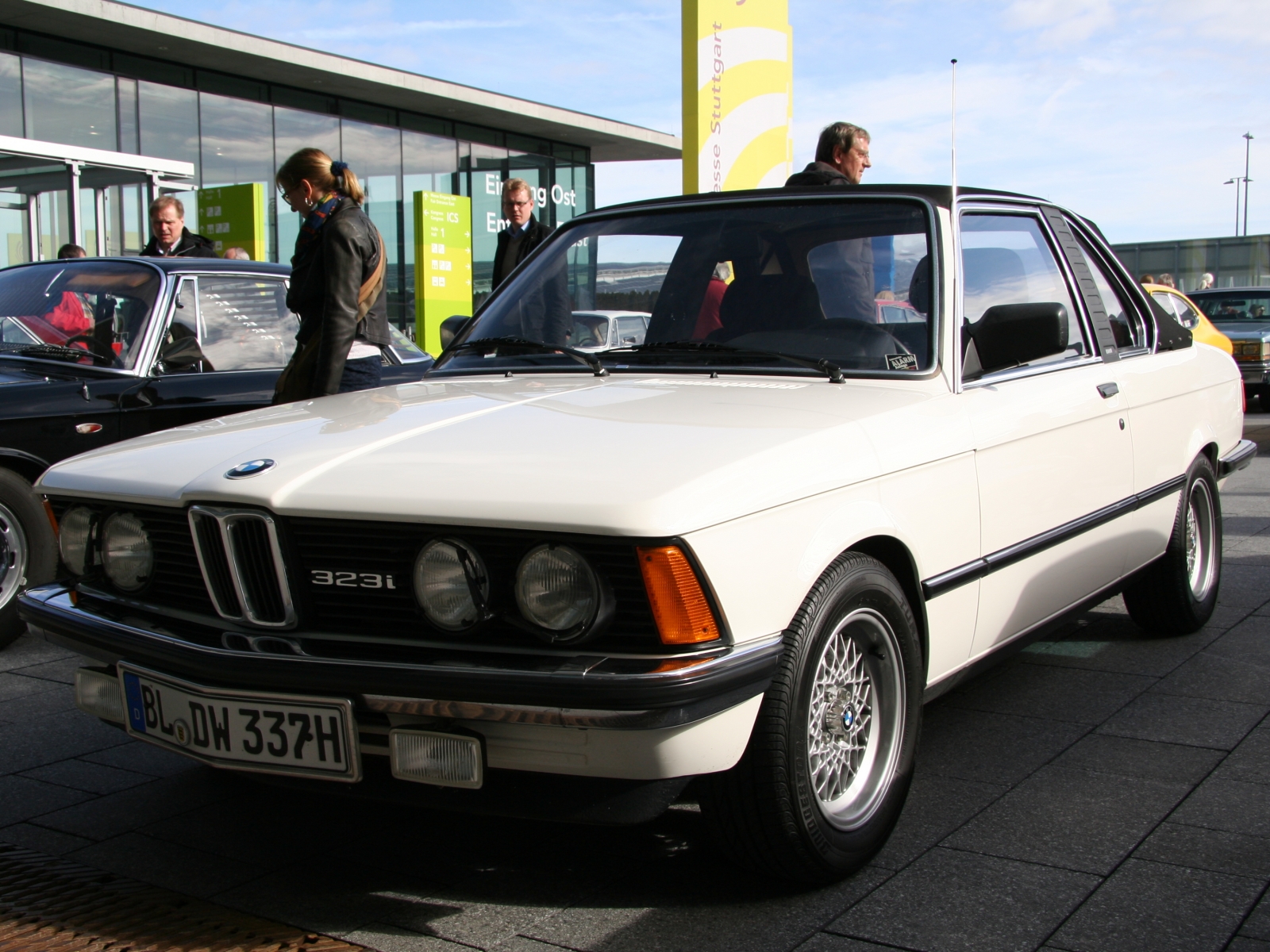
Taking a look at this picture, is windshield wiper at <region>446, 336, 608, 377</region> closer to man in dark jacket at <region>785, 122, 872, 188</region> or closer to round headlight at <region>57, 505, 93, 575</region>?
round headlight at <region>57, 505, 93, 575</region>

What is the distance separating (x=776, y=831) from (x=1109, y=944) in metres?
0.69

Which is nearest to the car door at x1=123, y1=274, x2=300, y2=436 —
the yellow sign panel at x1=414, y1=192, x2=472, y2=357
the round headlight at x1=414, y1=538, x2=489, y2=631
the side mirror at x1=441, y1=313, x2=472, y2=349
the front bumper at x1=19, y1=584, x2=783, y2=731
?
the side mirror at x1=441, y1=313, x2=472, y2=349

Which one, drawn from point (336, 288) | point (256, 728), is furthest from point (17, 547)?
point (256, 728)

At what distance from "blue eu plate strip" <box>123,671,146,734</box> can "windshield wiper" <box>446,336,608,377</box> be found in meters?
1.49

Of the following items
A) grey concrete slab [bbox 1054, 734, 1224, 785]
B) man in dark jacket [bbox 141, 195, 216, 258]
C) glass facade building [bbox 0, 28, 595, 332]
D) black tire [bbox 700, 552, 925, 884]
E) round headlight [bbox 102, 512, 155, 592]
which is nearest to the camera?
black tire [bbox 700, 552, 925, 884]

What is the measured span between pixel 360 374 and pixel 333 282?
0.43 meters

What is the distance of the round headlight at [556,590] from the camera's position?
7.76 ft

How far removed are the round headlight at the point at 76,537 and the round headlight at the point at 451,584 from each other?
1094 millimetres

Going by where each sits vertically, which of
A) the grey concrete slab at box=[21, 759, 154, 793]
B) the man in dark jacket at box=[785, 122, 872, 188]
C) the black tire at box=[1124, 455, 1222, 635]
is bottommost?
the grey concrete slab at box=[21, 759, 154, 793]

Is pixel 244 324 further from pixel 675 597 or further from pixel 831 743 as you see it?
pixel 675 597

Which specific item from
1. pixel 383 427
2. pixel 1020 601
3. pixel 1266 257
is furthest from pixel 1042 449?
pixel 1266 257

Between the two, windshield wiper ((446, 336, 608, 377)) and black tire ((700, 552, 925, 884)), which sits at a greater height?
windshield wiper ((446, 336, 608, 377))

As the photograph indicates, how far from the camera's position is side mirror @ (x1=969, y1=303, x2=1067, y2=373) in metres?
3.43

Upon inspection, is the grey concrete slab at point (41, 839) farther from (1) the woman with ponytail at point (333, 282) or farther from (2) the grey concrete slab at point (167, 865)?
(1) the woman with ponytail at point (333, 282)
